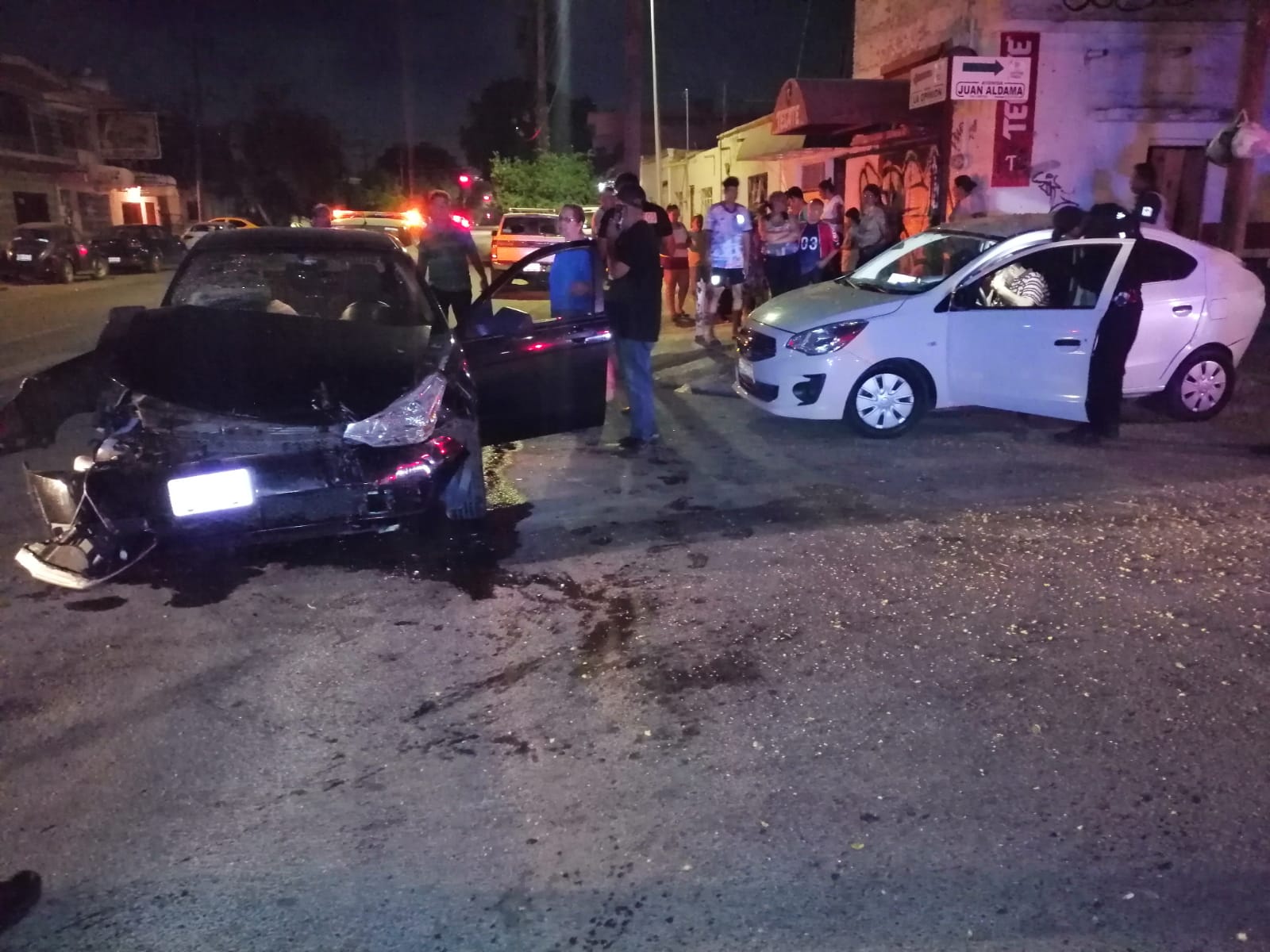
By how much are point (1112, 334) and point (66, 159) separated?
43904 millimetres

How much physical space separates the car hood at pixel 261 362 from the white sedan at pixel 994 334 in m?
3.30

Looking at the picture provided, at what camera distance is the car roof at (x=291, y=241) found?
6.44m

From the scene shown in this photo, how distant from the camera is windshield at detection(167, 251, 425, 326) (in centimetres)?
630

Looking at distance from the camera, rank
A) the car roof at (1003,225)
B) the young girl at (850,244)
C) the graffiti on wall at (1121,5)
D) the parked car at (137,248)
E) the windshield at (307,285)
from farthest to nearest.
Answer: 1. the parked car at (137,248)
2. the graffiti on wall at (1121,5)
3. the young girl at (850,244)
4. the car roof at (1003,225)
5. the windshield at (307,285)

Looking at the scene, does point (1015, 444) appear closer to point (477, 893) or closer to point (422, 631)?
point (422, 631)

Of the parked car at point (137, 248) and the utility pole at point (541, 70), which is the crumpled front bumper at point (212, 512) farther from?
the utility pole at point (541, 70)

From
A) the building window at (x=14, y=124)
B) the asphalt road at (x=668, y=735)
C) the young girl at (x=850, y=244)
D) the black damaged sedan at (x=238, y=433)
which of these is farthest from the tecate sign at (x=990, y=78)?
the building window at (x=14, y=124)

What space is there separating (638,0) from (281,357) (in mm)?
11717

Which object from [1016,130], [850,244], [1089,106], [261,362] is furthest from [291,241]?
[1089,106]

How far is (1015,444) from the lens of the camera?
7816mm

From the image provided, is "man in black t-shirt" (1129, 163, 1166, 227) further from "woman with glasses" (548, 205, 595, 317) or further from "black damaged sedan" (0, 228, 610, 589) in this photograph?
"black damaged sedan" (0, 228, 610, 589)

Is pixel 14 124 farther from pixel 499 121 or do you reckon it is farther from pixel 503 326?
pixel 503 326

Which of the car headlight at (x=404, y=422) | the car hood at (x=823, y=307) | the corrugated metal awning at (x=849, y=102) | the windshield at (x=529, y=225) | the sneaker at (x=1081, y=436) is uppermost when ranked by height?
the corrugated metal awning at (x=849, y=102)

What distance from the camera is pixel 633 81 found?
15.4m
